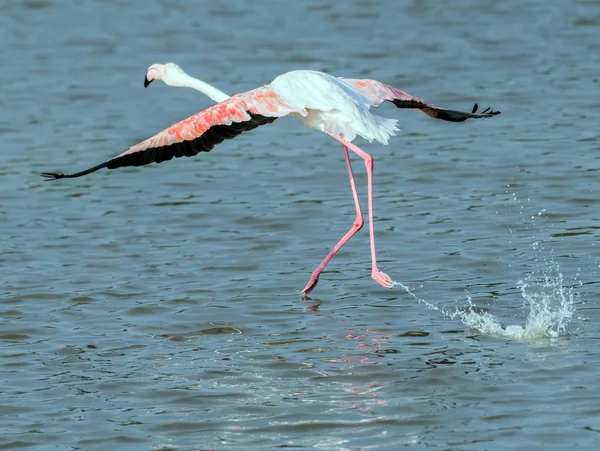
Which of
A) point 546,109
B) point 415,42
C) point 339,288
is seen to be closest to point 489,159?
point 546,109

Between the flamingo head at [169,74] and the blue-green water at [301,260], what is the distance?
A: 1.47 metres

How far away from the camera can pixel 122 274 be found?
10938 mm

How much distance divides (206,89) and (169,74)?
2.16ft

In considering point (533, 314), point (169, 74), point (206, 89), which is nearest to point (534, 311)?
point (533, 314)

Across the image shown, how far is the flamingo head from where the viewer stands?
37.3 feet

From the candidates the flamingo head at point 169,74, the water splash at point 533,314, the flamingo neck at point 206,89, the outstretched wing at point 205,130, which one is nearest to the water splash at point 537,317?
the water splash at point 533,314

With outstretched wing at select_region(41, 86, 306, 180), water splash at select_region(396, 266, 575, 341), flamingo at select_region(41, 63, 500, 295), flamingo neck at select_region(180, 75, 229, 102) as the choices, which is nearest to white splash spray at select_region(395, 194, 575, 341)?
water splash at select_region(396, 266, 575, 341)

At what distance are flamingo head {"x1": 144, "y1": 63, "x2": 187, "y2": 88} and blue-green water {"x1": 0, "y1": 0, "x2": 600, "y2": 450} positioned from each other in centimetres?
147

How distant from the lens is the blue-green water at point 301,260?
7.68 meters

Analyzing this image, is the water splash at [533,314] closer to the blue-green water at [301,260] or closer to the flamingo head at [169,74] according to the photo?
the blue-green water at [301,260]

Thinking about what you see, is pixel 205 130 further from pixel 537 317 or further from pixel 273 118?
pixel 537 317

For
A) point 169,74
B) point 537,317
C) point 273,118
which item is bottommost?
point 537,317

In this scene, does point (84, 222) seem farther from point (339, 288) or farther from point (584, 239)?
point (584, 239)

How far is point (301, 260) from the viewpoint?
1118 cm
